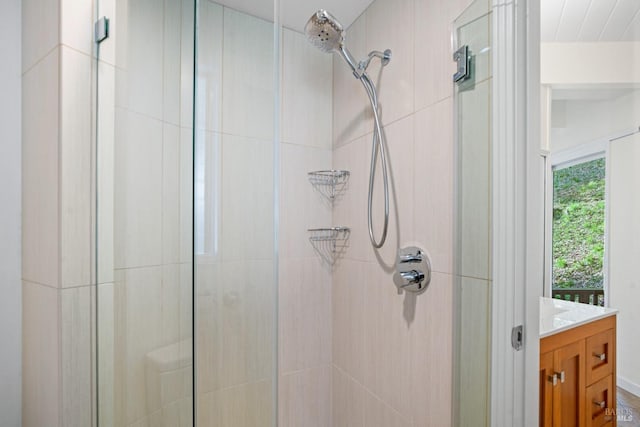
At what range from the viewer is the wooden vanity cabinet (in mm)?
938

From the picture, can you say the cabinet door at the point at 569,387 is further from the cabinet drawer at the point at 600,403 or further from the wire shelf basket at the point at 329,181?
the wire shelf basket at the point at 329,181

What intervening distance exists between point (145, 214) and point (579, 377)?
134 centimetres

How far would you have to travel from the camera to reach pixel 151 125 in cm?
77

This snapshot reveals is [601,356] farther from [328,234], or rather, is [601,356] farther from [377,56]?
[377,56]

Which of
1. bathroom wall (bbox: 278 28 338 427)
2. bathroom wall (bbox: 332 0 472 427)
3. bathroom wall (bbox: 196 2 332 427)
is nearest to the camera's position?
bathroom wall (bbox: 196 2 332 427)

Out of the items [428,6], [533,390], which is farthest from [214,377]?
[428,6]

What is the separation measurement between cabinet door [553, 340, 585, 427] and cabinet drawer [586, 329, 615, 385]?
3 centimetres

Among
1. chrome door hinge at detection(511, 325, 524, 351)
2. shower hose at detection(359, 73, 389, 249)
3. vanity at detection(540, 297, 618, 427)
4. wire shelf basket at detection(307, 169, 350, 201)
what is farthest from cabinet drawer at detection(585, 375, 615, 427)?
wire shelf basket at detection(307, 169, 350, 201)

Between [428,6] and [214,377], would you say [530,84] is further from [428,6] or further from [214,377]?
[214,377]

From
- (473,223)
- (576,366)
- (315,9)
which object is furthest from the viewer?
(315,9)

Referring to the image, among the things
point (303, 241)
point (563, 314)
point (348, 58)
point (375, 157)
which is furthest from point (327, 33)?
point (563, 314)

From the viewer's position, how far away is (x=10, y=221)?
1020mm

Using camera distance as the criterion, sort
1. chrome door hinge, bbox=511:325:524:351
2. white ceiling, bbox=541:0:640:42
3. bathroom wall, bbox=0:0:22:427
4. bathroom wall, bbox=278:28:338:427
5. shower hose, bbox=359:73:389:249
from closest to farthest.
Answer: white ceiling, bbox=541:0:640:42
chrome door hinge, bbox=511:325:524:351
bathroom wall, bbox=0:0:22:427
shower hose, bbox=359:73:389:249
bathroom wall, bbox=278:28:338:427

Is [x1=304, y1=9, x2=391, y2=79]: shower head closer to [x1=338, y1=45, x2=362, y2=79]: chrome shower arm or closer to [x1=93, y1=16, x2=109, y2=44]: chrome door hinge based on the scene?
[x1=338, y1=45, x2=362, y2=79]: chrome shower arm
